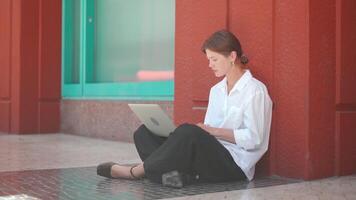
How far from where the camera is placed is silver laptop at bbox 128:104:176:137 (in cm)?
376

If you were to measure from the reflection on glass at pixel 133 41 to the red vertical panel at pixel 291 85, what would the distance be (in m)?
3.19

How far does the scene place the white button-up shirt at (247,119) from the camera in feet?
12.3

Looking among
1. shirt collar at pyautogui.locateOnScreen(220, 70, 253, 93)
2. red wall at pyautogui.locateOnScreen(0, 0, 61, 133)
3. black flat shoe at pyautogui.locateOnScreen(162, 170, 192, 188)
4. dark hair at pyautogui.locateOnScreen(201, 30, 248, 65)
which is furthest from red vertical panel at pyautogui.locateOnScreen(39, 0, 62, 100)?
black flat shoe at pyautogui.locateOnScreen(162, 170, 192, 188)

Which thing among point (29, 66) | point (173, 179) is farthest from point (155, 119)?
point (29, 66)

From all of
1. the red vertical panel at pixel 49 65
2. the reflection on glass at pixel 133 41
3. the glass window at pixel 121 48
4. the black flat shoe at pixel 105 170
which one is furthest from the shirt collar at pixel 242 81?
the red vertical panel at pixel 49 65

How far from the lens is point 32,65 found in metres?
8.92

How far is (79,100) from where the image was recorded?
872cm

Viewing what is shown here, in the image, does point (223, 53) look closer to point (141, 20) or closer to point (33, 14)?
point (141, 20)

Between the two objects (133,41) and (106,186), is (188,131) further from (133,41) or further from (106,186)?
(133,41)

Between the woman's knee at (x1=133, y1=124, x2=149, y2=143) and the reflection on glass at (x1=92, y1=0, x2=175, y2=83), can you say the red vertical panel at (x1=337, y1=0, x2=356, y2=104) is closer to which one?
the woman's knee at (x1=133, y1=124, x2=149, y2=143)

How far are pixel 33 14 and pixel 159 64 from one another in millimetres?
2694

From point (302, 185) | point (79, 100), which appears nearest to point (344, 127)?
point (302, 185)

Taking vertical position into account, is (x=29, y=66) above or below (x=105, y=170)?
above

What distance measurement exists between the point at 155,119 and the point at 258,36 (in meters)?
1.12
